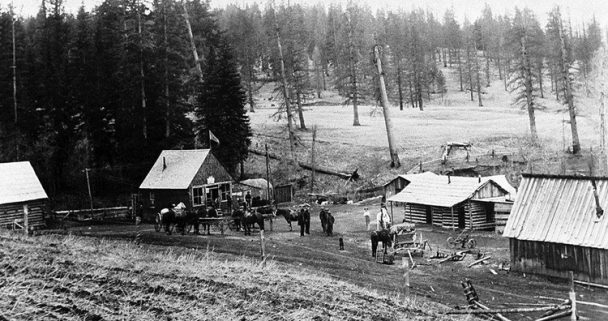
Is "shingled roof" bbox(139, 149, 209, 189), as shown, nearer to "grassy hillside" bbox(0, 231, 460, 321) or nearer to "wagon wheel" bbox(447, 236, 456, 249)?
"wagon wheel" bbox(447, 236, 456, 249)

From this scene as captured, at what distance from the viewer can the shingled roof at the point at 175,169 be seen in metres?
41.0

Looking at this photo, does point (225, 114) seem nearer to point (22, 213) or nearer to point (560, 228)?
point (22, 213)

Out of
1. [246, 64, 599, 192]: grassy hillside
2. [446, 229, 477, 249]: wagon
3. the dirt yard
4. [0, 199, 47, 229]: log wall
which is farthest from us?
[246, 64, 599, 192]: grassy hillside

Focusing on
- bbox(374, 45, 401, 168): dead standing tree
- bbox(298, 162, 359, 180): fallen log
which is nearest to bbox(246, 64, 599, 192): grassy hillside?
bbox(298, 162, 359, 180): fallen log

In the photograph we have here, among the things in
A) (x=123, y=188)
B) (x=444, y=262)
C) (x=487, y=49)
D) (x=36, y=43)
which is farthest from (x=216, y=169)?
(x=487, y=49)

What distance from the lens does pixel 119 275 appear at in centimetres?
1137

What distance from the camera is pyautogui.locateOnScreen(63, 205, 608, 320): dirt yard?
20.1 meters

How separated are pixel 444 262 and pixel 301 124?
40999 mm

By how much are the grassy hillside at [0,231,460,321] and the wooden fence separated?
27.9 meters

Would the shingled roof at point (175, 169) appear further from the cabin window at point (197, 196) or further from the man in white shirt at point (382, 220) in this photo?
the man in white shirt at point (382, 220)

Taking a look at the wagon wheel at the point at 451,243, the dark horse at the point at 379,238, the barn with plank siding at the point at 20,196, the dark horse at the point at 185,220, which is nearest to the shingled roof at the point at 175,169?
the barn with plank siding at the point at 20,196

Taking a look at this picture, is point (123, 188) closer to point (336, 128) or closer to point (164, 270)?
point (336, 128)

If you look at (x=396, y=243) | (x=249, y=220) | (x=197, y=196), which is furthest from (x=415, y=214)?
(x=197, y=196)

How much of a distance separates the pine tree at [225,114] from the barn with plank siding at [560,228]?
28887 mm
